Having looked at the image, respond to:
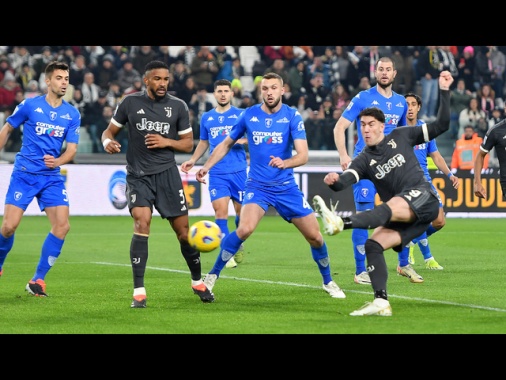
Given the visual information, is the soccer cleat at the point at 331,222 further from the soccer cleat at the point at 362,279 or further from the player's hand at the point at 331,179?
the soccer cleat at the point at 362,279

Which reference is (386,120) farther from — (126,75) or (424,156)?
(126,75)

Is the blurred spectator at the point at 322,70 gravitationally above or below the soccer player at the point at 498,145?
above

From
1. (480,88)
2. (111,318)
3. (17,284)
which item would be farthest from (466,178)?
(111,318)

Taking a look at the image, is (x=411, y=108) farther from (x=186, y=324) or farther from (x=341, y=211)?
(x=341, y=211)

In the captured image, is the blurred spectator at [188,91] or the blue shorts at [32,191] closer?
the blue shorts at [32,191]

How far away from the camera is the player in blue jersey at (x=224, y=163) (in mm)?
14234

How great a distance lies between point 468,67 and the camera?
26969mm

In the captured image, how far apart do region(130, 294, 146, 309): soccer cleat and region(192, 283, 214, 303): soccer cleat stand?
0.66 m

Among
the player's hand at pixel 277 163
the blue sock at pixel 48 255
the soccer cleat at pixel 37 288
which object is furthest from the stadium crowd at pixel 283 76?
the player's hand at pixel 277 163

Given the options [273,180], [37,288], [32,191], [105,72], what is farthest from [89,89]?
[273,180]

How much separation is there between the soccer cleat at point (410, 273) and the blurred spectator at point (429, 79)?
1378 cm

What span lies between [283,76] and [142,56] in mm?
3793

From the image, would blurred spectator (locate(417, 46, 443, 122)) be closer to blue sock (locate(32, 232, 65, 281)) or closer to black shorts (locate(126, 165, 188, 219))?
blue sock (locate(32, 232, 65, 281))

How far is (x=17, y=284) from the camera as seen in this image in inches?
451
